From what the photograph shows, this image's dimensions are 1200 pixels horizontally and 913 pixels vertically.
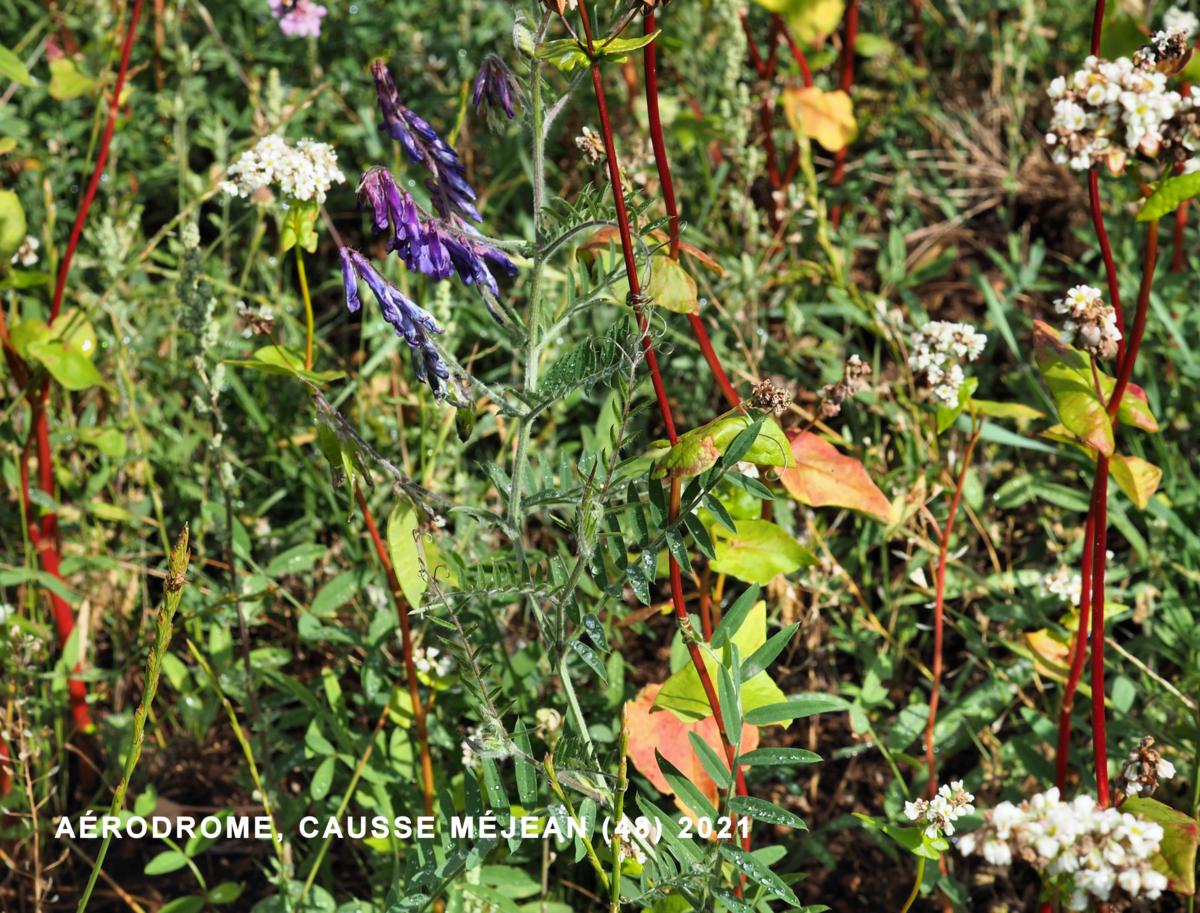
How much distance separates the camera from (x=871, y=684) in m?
2.17

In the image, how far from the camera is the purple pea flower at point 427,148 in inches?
59.2

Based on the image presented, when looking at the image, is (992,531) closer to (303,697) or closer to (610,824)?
(610,824)

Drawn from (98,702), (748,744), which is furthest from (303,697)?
(748,744)

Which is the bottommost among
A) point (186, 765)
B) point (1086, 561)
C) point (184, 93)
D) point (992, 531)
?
point (186, 765)

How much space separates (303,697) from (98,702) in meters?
0.62

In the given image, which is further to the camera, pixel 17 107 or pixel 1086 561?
pixel 17 107

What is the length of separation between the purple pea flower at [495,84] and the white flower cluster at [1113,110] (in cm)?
64

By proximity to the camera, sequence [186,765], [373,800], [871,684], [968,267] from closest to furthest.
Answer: [373,800]
[871,684]
[186,765]
[968,267]

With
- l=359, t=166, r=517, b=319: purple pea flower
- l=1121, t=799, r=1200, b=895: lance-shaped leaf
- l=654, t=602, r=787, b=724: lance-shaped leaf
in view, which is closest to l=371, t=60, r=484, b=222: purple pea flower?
l=359, t=166, r=517, b=319: purple pea flower

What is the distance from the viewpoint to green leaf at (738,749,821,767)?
1530 millimetres

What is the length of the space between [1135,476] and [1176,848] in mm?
518

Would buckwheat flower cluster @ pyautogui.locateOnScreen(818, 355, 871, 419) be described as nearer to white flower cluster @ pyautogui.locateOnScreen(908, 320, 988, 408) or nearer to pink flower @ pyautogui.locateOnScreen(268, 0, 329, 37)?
white flower cluster @ pyautogui.locateOnScreen(908, 320, 988, 408)

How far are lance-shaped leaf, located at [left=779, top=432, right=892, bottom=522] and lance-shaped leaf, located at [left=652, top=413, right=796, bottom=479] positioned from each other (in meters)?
0.21

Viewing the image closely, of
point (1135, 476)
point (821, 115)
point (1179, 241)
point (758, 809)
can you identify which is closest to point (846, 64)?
point (821, 115)
